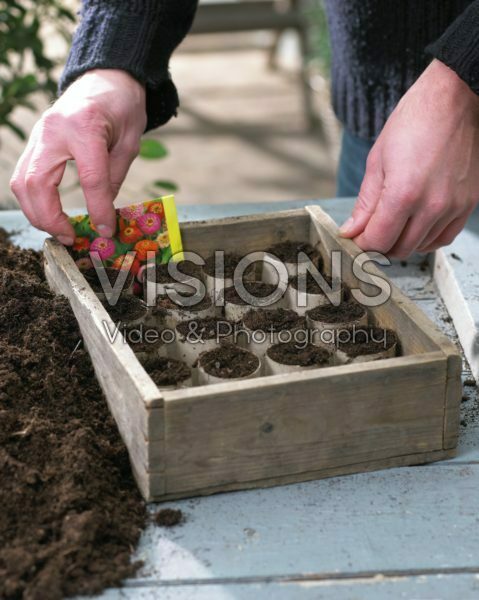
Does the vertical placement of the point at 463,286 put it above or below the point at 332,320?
below

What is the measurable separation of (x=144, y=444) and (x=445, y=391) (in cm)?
37

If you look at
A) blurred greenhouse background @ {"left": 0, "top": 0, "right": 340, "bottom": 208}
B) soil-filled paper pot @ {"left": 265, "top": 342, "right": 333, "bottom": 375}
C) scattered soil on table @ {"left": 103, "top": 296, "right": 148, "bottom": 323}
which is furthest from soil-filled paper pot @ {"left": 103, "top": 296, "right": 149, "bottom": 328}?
blurred greenhouse background @ {"left": 0, "top": 0, "right": 340, "bottom": 208}

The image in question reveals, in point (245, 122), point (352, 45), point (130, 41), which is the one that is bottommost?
point (245, 122)

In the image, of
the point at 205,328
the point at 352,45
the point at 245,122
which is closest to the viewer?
the point at 205,328

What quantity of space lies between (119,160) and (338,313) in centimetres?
49

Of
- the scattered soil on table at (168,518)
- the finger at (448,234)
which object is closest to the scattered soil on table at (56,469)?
the scattered soil on table at (168,518)

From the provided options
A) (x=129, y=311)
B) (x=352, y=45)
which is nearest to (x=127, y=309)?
(x=129, y=311)

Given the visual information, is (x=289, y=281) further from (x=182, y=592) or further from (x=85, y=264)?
(x=182, y=592)

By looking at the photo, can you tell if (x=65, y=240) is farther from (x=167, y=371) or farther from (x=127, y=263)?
(x=167, y=371)

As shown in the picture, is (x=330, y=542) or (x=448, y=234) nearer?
(x=330, y=542)

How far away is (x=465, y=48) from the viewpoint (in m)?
1.16

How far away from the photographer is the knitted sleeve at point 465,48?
115 cm

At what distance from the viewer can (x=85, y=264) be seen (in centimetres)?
137

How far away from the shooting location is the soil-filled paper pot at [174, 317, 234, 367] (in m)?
1.16
